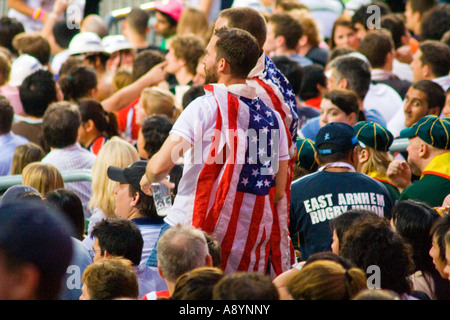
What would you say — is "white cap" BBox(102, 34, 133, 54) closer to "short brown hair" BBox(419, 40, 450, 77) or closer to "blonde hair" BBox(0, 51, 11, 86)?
"blonde hair" BBox(0, 51, 11, 86)

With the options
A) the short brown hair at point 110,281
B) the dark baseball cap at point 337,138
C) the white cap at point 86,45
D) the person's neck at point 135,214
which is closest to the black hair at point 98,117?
the person's neck at point 135,214

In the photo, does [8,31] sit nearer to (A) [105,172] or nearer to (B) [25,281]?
(A) [105,172]

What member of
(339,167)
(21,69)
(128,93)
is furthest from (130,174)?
(21,69)

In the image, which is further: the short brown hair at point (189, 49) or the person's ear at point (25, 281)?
the short brown hair at point (189, 49)

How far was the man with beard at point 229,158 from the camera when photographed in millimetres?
4102

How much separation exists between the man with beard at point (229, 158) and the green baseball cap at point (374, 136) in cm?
157

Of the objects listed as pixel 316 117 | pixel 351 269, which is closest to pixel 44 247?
pixel 351 269

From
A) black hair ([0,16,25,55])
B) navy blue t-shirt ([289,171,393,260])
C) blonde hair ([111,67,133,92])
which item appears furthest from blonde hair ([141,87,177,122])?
black hair ([0,16,25,55])

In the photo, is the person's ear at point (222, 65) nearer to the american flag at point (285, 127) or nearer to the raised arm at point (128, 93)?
the american flag at point (285, 127)

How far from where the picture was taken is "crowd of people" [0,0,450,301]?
3230mm

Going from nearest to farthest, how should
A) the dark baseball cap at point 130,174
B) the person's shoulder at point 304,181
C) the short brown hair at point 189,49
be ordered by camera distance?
the person's shoulder at point 304,181, the dark baseball cap at point 130,174, the short brown hair at point 189,49

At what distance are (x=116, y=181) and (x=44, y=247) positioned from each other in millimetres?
3335

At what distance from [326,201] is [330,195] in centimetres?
4

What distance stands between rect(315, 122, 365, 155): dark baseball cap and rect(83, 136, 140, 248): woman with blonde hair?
1.53 meters
